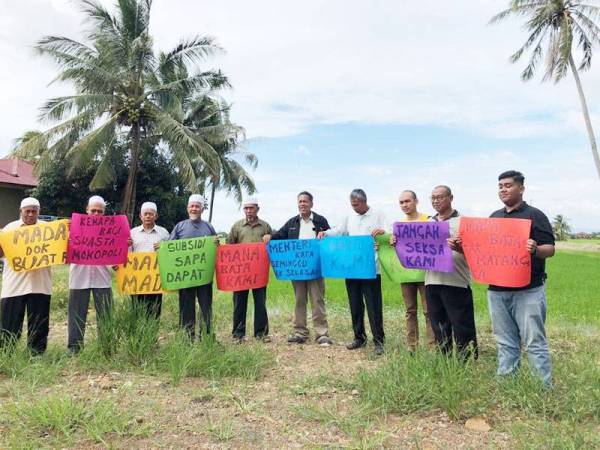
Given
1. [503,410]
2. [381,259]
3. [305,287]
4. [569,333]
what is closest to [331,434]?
[503,410]

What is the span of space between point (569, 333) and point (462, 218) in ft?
11.3

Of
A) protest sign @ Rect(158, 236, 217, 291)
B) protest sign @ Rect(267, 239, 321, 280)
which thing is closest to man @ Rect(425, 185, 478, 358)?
protest sign @ Rect(267, 239, 321, 280)

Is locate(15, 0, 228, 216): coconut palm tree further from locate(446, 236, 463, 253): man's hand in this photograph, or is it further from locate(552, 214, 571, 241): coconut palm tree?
locate(552, 214, 571, 241): coconut palm tree

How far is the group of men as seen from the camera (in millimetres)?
3754

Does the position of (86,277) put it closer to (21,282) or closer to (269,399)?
(21,282)

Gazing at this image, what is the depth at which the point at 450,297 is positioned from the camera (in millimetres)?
4578

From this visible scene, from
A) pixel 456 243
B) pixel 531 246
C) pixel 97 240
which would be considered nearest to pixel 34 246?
pixel 97 240

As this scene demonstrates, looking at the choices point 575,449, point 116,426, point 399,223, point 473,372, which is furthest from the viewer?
point 399,223

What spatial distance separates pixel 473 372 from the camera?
3887 mm

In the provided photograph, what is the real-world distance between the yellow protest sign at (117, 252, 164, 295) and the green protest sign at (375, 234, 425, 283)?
263 cm

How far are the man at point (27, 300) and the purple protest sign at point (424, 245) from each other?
383 cm

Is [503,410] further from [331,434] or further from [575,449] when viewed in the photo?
[331,434]

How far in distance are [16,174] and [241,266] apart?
23378mm

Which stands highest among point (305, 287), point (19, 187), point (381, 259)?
point (19, 187)
